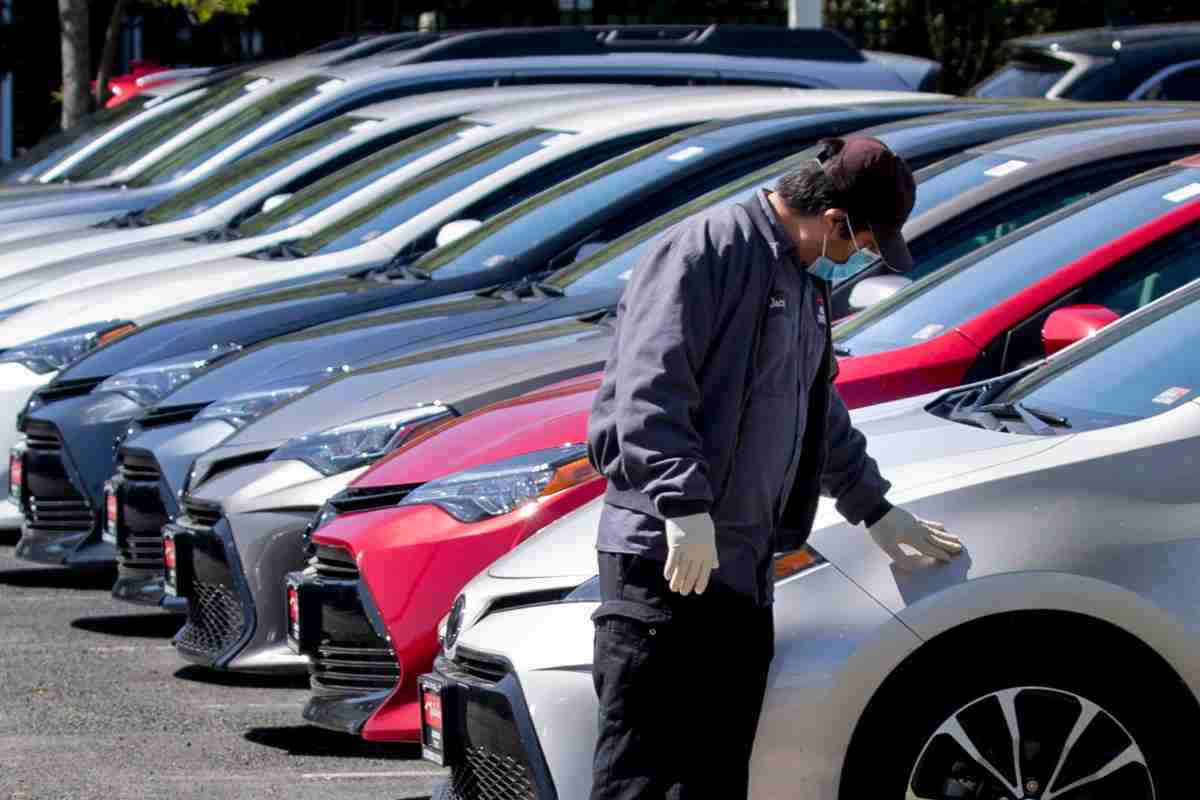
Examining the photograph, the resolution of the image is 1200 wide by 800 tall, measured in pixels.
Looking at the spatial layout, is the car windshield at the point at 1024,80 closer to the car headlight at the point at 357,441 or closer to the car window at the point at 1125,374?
the car headlight at the point at 357,441

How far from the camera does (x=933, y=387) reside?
578cm

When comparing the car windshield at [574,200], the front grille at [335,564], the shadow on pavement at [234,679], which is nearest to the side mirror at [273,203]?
the car windshield at [574,200]

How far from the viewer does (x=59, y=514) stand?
807cm

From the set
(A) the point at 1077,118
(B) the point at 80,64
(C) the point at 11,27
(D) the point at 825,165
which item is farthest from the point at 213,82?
(C) the point at 11,27

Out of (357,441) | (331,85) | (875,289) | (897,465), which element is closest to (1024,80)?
(331,85)

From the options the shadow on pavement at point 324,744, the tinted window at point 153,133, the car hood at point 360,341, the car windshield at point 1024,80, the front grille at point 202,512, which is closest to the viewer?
the shadow on pavement at point 324,744

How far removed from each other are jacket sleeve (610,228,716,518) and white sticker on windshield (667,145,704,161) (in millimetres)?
4647

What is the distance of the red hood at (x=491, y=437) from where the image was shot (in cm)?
562

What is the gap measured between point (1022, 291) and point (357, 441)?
6.16 ft

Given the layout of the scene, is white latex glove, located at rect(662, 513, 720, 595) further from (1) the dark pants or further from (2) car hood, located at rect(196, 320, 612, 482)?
(2) car hood, located at rect(196, 320, 612, 482)

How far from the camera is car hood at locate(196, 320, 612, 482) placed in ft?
21.1

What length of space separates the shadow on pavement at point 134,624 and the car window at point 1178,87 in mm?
8225

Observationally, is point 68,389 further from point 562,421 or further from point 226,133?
point 226,133

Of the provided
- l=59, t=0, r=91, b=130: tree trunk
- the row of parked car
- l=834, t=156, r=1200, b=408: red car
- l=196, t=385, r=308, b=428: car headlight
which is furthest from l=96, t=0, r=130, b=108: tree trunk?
l=834, t=156, r=1200, b=408: red car
